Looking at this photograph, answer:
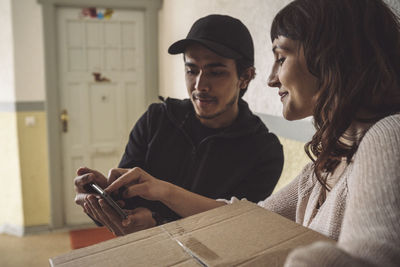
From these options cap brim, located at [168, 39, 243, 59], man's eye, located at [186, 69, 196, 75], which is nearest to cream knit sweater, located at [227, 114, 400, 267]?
cap brim, located at [168, 39, 243, 59]

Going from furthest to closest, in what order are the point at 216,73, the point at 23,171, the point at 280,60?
the point at 23,171, the point at 216,73, the point at 280,60

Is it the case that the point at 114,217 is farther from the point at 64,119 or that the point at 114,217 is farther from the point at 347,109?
the point at 64,119

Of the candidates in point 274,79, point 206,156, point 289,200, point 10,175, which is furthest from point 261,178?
point 10,175

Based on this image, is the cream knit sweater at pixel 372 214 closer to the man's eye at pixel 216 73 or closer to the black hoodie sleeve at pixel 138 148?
the man's eye at pixel 216 73

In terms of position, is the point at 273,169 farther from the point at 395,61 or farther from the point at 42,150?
the point at 42,150

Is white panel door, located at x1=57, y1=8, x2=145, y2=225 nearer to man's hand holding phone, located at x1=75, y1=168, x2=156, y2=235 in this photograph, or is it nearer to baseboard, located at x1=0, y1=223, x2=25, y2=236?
baseboard, located at x1=0, y1=223, x2=25, y2=236

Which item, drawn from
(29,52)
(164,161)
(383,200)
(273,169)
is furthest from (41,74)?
(383,200)

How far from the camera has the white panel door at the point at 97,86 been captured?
358 centimetres

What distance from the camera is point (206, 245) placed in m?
0.59

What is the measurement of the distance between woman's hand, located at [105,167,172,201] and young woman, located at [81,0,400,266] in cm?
14

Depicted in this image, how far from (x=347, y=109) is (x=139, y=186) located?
25.4 inches

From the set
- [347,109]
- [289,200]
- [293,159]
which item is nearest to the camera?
[347,109]

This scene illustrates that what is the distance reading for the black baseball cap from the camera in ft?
4.28

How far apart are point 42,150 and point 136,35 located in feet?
5.13
